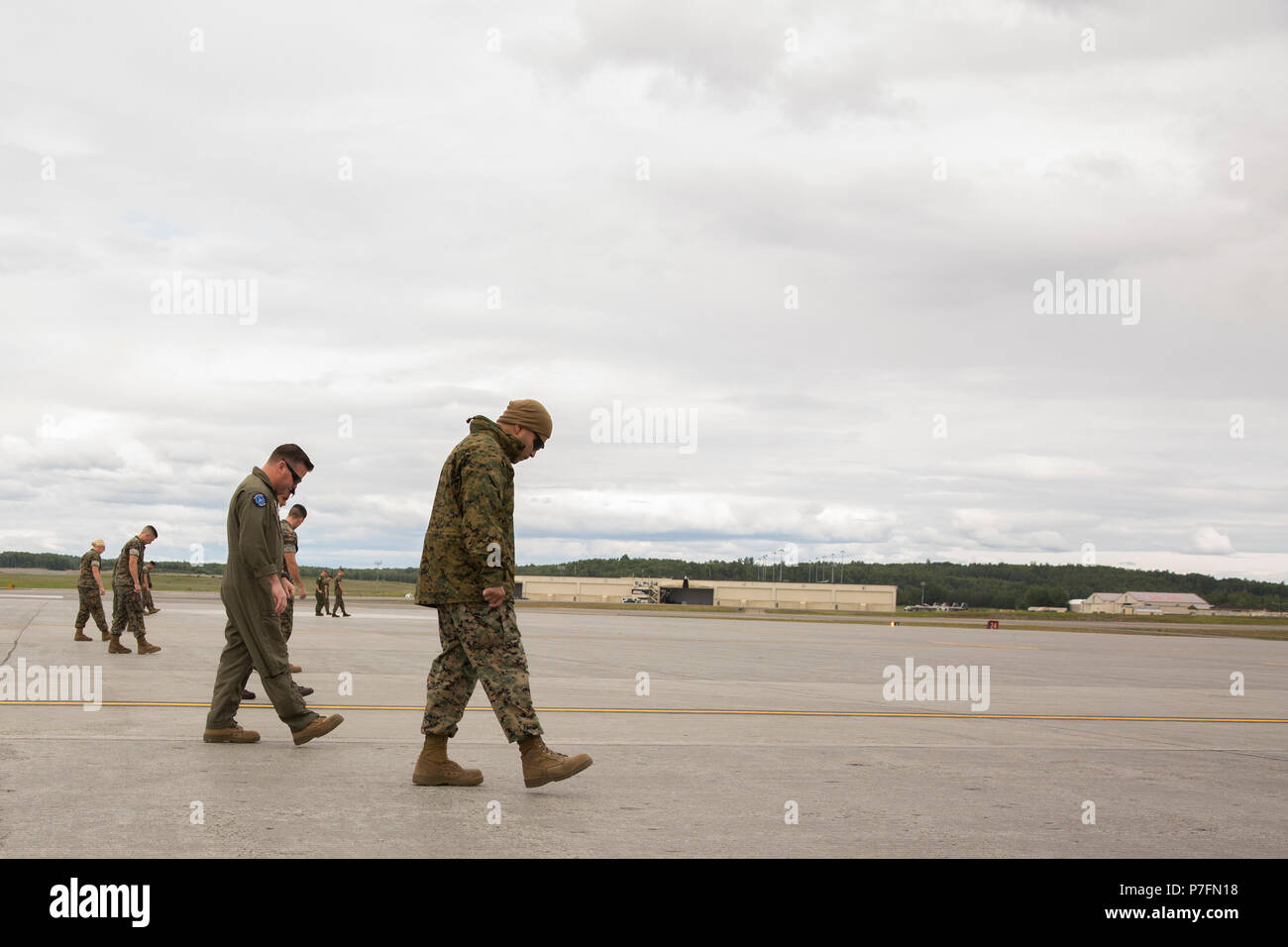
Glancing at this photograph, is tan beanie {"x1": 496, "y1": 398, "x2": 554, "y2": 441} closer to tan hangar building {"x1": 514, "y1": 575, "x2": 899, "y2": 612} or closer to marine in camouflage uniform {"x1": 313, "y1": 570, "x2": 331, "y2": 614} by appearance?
marine in camouflage uniform {"x1": 313, "y1": 570, "x2": 331, "y2": 614}

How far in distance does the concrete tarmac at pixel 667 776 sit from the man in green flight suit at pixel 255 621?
23 cm

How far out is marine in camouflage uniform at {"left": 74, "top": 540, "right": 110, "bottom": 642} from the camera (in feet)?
60.6

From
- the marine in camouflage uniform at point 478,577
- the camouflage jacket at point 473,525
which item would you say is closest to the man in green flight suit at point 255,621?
the marine in camouflage uniform at point 478,577

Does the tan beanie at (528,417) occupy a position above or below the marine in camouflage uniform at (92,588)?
above

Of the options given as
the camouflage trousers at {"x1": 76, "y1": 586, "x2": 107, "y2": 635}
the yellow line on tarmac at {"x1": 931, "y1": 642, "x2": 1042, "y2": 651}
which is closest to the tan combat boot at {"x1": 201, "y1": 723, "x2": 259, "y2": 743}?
the camouflage trousers at {"x1": 76, "y1": 586, "x2": 107, "y2": 635}

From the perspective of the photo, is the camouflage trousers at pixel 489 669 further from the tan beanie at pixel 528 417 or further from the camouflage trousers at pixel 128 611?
the camouflage trousers at pixel 128 611

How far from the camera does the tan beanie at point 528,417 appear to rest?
6.90 metres

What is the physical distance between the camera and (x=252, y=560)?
7.93 meters

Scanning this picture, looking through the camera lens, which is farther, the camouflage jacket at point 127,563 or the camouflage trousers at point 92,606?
the camouflage trousers at point 92,606

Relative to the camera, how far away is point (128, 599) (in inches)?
655

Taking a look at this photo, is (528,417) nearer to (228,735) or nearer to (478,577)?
(478,577)

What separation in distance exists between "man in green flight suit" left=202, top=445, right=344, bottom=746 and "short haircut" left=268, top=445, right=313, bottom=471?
16cm

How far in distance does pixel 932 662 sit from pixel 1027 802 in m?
15.0

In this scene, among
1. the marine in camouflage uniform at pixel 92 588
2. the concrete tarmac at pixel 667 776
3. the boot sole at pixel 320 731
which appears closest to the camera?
the concrete tarmac at pixel 667 776
